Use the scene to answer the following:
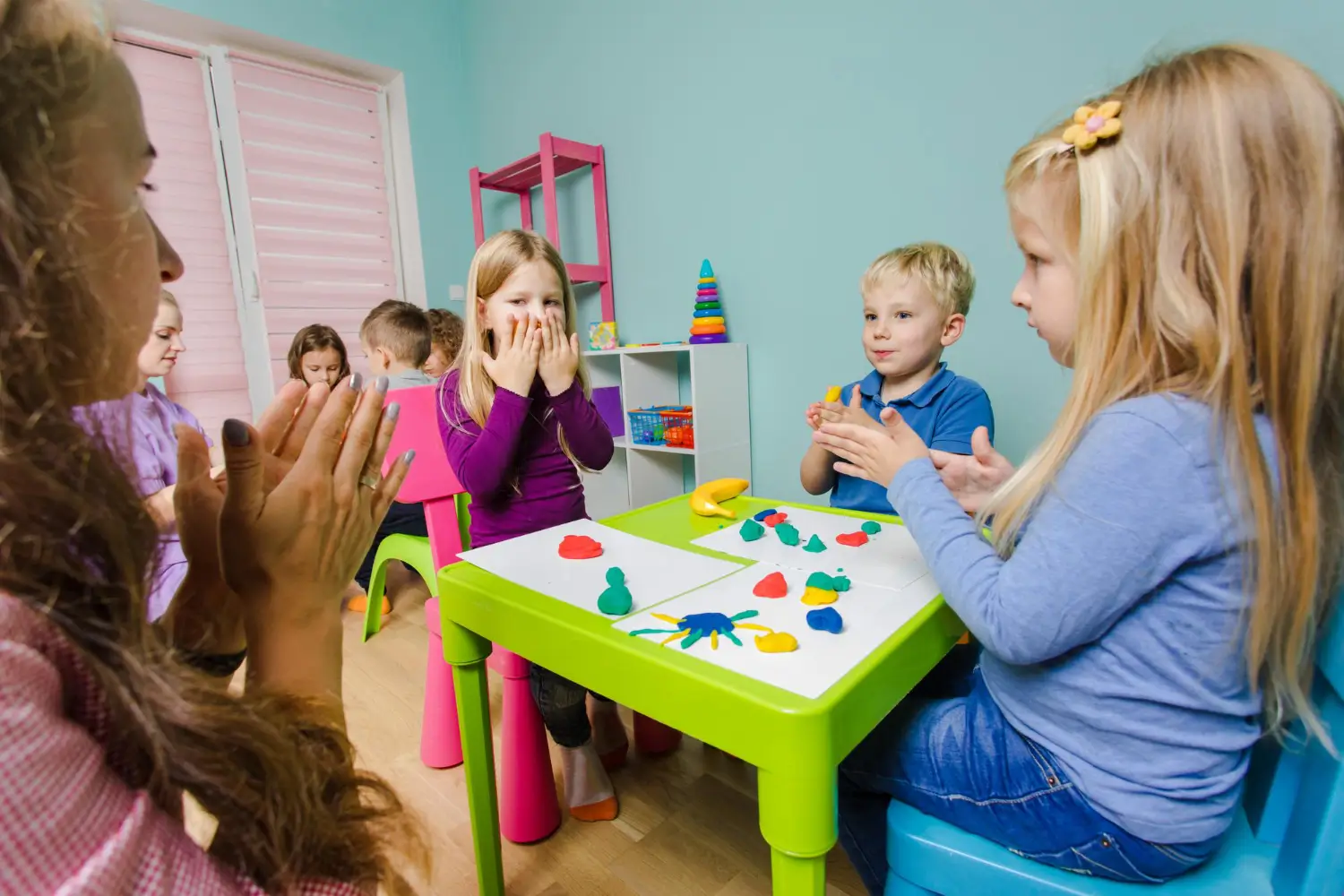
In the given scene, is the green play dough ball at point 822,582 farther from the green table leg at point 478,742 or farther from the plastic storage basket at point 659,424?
the plastic storage basket at point 659,424

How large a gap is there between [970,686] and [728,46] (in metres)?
1.94

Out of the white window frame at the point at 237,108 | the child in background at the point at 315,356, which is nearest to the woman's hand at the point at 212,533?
the child in background at the point at 315,356

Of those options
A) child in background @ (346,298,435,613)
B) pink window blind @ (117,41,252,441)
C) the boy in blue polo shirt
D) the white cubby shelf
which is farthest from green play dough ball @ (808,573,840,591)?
pink window blind @ (117,41,252,441)

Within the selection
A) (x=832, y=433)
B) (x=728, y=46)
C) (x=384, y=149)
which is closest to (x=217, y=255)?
(x=384, y=149)

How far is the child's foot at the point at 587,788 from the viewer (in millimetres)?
1138

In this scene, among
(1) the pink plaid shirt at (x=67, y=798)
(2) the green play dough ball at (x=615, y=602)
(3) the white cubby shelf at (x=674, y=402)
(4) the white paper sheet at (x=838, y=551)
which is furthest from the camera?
(3) the white cubby shelf at (x=674, y=402)

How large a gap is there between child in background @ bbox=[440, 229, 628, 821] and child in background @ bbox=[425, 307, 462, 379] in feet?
3.79

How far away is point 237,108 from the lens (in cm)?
251

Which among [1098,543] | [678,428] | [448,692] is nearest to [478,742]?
[448,692]

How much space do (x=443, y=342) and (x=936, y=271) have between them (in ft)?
5.86

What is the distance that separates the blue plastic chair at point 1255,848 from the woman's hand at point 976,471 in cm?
35

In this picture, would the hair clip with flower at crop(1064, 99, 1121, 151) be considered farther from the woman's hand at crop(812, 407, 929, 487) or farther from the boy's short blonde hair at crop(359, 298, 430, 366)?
the boy's short blonde hair at crop(359, 298, 430, 366)

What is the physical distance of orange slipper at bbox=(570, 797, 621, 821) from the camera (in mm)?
1135

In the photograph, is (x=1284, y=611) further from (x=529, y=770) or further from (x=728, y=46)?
(x=728, y=46)
